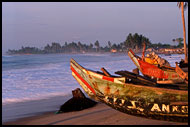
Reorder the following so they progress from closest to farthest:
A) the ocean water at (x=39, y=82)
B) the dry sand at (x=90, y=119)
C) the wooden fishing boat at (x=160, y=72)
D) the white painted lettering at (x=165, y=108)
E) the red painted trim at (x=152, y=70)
A: the white painted lettering at (x=165, y=108) → the dry sand at (x=90, y=119) → the wooden fishing boat at (x=160, y=72) → the red painted trim at (x=152, y=70) → the ocean water at (x=39, y=82)

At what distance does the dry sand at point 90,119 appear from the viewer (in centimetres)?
674

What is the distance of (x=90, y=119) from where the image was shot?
7.25 meters

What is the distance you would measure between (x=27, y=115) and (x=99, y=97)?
9.56 feet

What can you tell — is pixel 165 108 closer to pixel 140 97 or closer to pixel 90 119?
pixel 140 97

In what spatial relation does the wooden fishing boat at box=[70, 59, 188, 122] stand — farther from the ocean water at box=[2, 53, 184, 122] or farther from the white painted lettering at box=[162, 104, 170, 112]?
the ocean water at box=[2, 53, 184, 122]

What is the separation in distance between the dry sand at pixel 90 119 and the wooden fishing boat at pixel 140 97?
0.29 metres

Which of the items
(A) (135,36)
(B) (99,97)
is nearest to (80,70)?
(B) (99,97)

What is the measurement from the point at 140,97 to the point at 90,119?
1.76 metres

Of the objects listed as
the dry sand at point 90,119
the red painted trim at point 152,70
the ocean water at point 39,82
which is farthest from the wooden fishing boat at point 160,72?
the dry sand at point 90,119

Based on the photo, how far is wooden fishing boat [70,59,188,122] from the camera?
19.6ft

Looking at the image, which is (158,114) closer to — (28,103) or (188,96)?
(188,96)

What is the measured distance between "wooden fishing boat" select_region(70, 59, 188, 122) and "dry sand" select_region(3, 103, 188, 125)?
29 centimetres

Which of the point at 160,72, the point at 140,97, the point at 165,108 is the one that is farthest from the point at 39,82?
the point at 165,108

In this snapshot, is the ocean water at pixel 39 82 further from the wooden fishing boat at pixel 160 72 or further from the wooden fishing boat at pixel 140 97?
the wooden fishing boat at pixel 140 97
